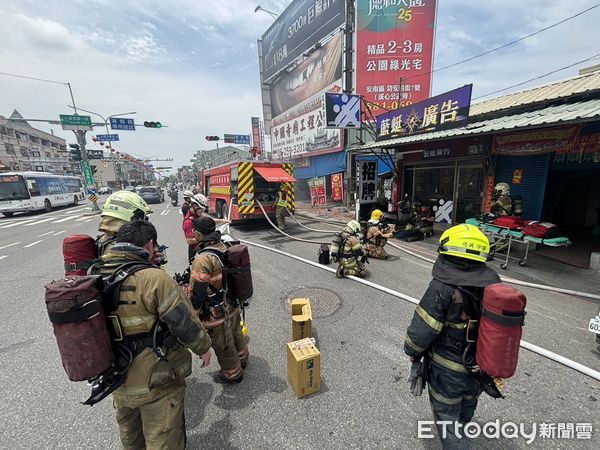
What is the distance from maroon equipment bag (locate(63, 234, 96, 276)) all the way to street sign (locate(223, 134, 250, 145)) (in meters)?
31.1

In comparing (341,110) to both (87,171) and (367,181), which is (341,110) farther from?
(87,171)

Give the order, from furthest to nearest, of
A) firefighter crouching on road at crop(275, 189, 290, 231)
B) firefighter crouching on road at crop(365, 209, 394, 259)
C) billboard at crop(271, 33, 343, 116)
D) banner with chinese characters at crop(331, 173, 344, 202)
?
banner with chinese characters at crop(331, 173, 344, 202)
billboard at crop(271, 33, 343, 116)
firefighter crouching on road at crop(275, 189, 290, 231)
firefighter crouching on road at crop(365, 209, 394, 259)

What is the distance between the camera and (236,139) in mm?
31484

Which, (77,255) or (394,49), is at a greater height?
(394,49)

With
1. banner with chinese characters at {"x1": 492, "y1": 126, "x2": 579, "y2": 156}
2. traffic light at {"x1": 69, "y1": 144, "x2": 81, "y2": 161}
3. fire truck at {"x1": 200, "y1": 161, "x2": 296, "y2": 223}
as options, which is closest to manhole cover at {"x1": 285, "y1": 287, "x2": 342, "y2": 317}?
fire truck at {"x1": 200, "y1": 161, "x2": 296, "y2": 223}

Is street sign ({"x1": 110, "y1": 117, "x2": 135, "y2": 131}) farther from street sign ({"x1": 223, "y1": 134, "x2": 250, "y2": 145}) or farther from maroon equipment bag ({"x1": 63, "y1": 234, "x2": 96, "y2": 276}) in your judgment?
maroon equipment bag ({"x1": 63, "y1": 234, "x2": 96, "y2": 276})

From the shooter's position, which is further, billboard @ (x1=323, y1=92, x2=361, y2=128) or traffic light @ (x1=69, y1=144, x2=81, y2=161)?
traffic light @ (x1=69, y1=144, x2=81, y2=161)

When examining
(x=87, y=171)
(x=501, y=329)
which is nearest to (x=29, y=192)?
(x=87, y=171)

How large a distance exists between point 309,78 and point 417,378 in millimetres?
20877

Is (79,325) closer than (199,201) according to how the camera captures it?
Yes

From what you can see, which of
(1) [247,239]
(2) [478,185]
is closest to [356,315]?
(1) [247,239]

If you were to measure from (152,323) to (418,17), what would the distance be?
19407 mm

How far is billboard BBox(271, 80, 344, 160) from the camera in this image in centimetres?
1700

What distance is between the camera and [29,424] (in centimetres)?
234
